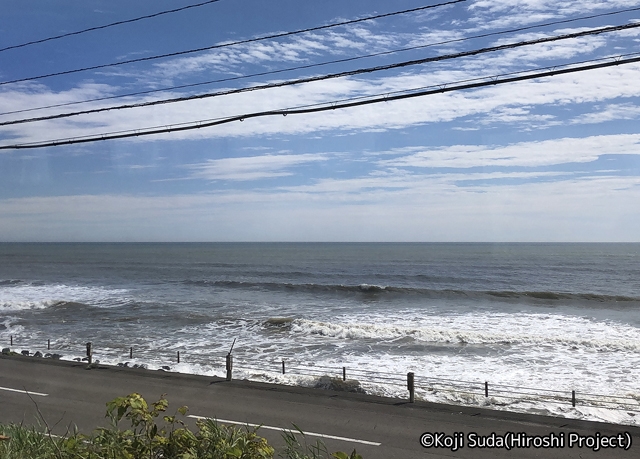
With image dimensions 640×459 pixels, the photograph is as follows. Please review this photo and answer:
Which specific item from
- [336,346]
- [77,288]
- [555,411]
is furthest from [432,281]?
[555,411]

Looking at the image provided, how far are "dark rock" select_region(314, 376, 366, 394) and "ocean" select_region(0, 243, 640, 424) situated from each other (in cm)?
148

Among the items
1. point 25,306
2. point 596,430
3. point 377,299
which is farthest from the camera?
point 377,299

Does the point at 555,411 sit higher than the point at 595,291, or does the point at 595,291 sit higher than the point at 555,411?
the point at 555,411

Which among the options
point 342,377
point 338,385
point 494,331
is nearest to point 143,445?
point 338,385

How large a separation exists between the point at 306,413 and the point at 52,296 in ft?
138

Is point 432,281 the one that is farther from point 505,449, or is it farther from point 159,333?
point 505,449

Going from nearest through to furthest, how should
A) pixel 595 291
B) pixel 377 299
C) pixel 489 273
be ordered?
pixel 377 299 < pixel 595 291 < pixel 489 273

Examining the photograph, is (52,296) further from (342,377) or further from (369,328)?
(342,377)

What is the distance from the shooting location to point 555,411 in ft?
48.6

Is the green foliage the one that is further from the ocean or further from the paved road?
the ocean

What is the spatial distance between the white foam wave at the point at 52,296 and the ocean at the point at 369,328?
0.16m

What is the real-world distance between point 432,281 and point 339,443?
5154 cm

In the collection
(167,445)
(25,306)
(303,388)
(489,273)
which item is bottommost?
(489,273)

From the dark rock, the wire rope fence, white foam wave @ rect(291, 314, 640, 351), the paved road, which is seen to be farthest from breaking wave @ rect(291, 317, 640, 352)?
the paved road
